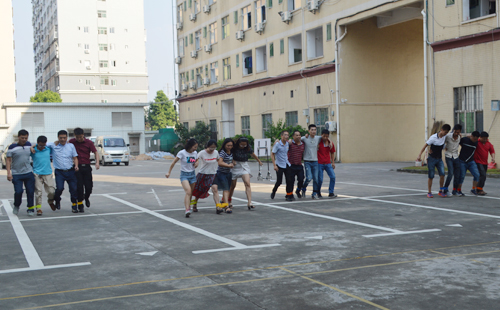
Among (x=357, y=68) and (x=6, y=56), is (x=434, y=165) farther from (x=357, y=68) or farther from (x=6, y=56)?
(x=6, y=56)

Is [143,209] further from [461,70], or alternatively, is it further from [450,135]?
[461,70]

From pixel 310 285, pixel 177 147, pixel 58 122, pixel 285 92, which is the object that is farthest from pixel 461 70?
pixel 58 122

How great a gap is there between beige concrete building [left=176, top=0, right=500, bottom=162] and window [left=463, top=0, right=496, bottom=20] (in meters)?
0.04

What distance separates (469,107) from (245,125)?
21.3 meters

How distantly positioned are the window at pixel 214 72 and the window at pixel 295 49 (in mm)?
11891

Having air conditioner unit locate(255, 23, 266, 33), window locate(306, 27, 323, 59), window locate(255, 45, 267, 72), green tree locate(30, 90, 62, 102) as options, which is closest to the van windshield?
window locate(255, 45, 267, 72)

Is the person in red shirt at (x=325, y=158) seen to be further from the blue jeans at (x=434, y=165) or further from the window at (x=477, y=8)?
the window at (x=477, y=8)

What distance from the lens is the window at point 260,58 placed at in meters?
39.8

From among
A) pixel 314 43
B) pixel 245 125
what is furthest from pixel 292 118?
pixel 245 125

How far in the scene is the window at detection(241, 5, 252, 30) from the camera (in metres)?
40.8

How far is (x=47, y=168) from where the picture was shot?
1238 cm

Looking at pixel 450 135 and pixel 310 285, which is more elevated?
pixel 450 135

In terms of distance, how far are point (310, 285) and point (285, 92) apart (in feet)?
102

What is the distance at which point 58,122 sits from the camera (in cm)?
5419
